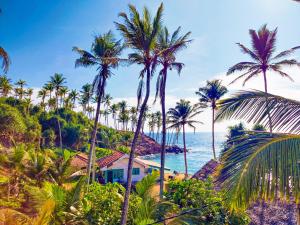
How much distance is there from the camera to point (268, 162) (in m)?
3.18

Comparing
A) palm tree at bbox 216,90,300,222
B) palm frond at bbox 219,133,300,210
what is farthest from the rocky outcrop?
palm frond at bbox 219,133,300,210

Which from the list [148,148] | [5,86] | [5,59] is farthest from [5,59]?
[148,148]

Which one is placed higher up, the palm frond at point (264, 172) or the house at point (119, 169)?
the palm frond at point (264, 172)

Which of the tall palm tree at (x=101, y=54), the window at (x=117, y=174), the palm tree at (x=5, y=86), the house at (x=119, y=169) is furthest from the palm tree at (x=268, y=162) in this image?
the palm tree at (x=5, y=86)

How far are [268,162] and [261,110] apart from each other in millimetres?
1031

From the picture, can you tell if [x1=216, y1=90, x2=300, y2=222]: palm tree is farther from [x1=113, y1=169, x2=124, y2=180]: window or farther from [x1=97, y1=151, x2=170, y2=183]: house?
[x1=113, y1=169, x2=124, y2=180]: window

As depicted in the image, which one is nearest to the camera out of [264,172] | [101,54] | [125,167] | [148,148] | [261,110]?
[264,172]

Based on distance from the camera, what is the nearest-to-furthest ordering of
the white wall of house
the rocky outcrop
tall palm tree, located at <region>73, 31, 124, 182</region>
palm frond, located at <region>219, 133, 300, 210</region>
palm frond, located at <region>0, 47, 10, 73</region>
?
palm frond, located at <region>219, 133, 300, 210</region>, palm frond, located at <region>0, 47, 10, 73</region>, tall palm tree, located at <region>73, 31, 124, 182</region>, the white wall of house, the rocky outcrop

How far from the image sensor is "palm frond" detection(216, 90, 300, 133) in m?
3.71

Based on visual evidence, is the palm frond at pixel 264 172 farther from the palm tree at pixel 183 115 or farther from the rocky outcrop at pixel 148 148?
the rocky outcrop at pixel 148 148

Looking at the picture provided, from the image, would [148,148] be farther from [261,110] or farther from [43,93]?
[261,110]

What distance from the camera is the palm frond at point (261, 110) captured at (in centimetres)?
371

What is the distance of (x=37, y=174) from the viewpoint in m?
15.9

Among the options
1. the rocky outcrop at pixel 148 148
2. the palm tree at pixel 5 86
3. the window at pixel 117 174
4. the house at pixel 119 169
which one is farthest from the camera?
the rocky outcrop at pixel 148 148
